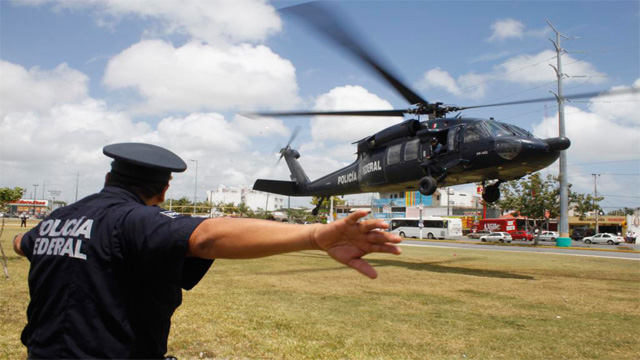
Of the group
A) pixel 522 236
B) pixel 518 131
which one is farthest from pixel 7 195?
pixel 522 236

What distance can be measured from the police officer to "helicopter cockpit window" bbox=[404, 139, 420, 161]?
39.4ft

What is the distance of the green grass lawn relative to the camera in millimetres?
5094

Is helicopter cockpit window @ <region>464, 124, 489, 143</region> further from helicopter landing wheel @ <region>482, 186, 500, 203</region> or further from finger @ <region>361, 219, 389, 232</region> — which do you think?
finger @ <region>361, 219, 389, 232</region>

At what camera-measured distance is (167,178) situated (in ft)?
7.08

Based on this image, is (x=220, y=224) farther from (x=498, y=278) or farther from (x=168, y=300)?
(x=498, y=278)

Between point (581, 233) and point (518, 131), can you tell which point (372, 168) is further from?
point (581, 233)

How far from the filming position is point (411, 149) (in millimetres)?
13531

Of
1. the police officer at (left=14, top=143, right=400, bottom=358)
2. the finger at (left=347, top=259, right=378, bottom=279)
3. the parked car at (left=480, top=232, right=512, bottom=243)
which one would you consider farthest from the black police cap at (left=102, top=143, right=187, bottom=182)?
the parked car at (left=480, top=232, right=512, bottom=243)

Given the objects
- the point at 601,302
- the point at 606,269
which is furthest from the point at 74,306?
the point at 606,269

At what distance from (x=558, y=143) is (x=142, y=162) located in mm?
12247

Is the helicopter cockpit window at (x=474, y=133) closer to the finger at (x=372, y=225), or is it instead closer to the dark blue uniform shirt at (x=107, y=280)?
the finger at (x=372, y=225)

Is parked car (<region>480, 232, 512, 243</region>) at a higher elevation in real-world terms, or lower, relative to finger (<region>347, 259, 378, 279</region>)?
lower

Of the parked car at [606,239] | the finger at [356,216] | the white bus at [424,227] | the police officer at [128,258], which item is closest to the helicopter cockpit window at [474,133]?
the police officer at [128,258]

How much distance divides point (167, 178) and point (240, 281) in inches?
327
